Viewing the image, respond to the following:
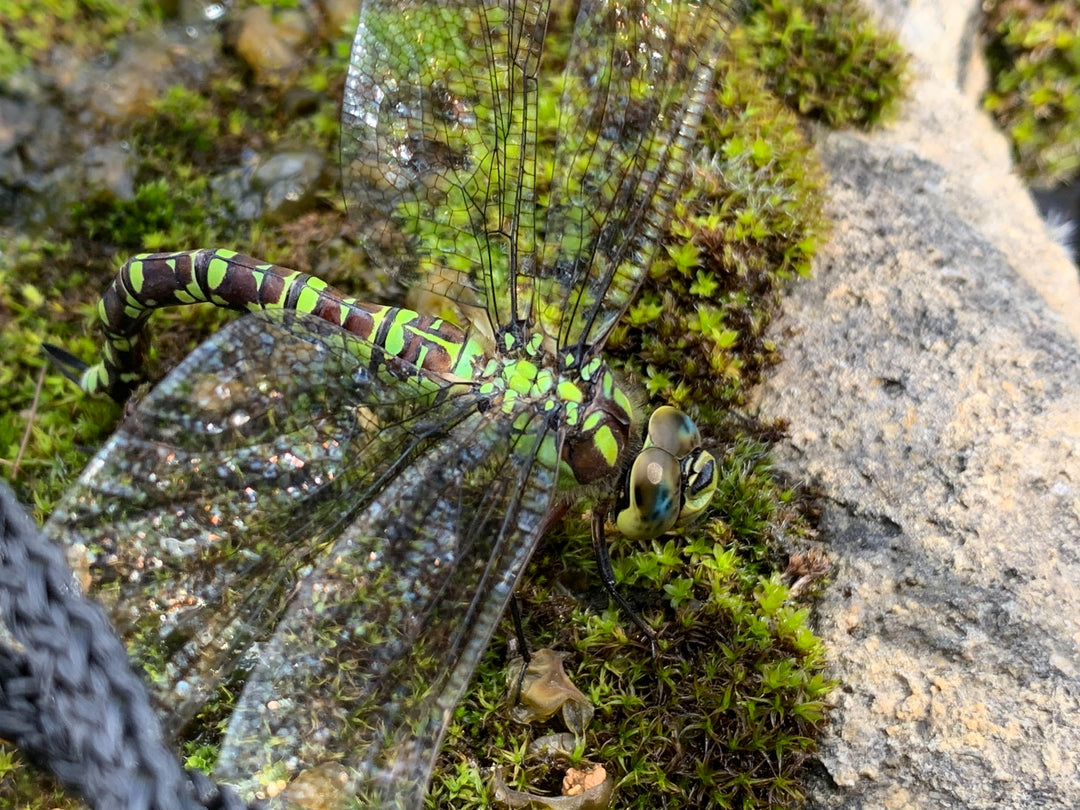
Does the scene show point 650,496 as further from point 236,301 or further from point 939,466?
point 236,301

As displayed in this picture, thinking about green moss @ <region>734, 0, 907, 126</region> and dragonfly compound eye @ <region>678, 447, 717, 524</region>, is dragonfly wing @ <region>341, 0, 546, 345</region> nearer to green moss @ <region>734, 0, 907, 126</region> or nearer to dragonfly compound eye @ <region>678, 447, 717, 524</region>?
dragonfly compound eye @ <region>678, 447, 717, 524</region>

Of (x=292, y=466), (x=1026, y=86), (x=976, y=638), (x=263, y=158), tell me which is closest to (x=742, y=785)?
(x=976, y=638)

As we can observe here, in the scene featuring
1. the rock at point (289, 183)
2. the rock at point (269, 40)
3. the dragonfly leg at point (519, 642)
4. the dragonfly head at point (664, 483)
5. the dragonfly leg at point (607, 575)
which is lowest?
the dragonfly leg at point (519, 642)

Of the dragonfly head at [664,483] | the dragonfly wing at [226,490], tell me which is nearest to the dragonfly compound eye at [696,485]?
the dragonfly head at [664,483]

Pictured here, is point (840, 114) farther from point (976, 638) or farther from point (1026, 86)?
point (976, 638)

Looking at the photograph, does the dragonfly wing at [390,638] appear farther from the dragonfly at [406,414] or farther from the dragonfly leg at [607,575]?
Result: the dragonfly leg at [607,575]

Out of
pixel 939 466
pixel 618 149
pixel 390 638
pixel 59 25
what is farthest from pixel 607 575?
pixel 59 25

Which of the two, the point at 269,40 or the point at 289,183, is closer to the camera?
the point at 289,183
